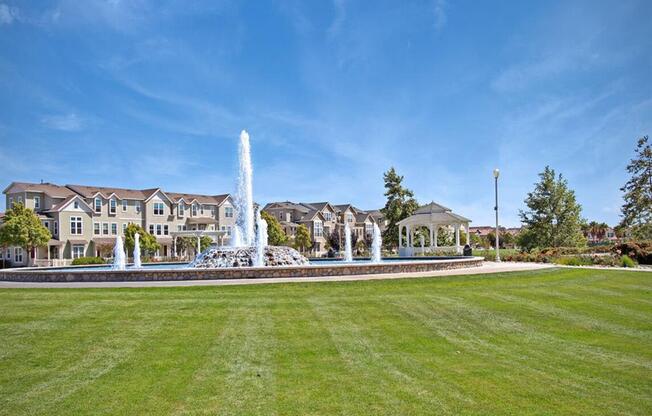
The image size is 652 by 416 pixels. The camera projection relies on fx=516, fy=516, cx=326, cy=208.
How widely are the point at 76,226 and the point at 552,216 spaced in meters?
49.1

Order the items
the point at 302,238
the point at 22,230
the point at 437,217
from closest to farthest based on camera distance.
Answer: the point at 437,217 < the point at 22,230 < the point at 302,238

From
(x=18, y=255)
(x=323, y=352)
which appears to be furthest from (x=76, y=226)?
(x=323, y=352)

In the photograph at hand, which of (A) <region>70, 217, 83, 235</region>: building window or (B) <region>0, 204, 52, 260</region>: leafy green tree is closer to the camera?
(B) <region>0, 204, 52, 260</region>: leafy green tree

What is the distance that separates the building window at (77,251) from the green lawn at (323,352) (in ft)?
141

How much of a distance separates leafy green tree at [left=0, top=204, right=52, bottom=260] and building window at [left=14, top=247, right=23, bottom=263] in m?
4.30

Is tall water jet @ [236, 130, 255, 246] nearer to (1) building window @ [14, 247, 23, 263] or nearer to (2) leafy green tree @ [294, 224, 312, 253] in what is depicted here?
(1) building window @ [14, 247, 23, 263]

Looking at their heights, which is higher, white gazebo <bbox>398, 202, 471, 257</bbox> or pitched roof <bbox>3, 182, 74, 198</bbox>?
pitched roof <bbox>3, 182, 74, 198</bbox>

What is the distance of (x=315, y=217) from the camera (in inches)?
3177

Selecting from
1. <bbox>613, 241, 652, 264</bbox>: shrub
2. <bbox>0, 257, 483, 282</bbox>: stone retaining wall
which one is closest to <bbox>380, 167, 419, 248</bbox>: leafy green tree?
<bbox>613, 241, 652, 264</bbox>: shrub

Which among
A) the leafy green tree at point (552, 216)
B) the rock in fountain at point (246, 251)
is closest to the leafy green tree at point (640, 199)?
the leafy green tree at point (552, 216)

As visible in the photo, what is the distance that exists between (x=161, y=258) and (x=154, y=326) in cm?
5304

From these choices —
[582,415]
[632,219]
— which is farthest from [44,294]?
[632,219]

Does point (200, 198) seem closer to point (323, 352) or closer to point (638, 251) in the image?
point (638, 251)

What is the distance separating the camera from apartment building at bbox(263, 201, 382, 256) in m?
80.2
